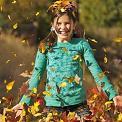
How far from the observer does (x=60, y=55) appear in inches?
172

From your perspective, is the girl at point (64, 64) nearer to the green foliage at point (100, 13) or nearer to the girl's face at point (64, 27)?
the girl's face at point (64, 27)

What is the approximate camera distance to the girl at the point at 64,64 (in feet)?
14.1

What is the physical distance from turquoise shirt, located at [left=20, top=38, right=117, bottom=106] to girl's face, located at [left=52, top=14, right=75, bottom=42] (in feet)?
0.21

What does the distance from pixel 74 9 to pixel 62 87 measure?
622 mm

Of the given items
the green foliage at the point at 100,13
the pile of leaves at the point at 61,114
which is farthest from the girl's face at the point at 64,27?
the green foliage at the point at 100,13

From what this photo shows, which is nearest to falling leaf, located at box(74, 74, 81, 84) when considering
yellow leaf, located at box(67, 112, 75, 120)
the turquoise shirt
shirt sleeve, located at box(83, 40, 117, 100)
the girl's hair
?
the turquoise shirt

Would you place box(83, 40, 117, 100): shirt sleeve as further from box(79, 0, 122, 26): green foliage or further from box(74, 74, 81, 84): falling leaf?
box(79, 0, 122, 26): green foliage

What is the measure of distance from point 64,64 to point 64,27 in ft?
0.93

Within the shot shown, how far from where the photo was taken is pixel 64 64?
4359 mm

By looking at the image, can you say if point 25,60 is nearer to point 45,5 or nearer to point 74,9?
point 45,5

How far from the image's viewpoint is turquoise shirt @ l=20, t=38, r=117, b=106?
430 cm

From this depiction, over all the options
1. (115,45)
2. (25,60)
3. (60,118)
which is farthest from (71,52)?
(115,45)

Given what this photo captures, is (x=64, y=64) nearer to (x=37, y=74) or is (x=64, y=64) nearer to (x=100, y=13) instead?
(x=37, y=74)

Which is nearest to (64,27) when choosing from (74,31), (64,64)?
(74,31)
